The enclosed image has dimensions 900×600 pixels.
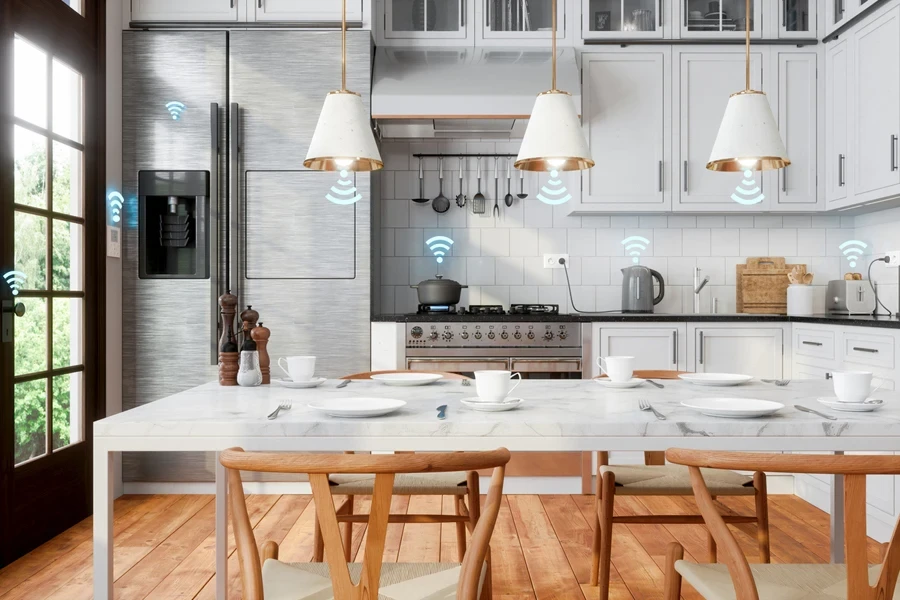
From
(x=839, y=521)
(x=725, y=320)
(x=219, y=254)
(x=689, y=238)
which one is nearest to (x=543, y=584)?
(x=839, y=521)

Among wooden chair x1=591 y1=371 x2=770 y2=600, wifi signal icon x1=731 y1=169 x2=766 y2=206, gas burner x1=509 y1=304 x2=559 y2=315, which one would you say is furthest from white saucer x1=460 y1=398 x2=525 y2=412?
wifi signal icon x1=731 y1=169 x2=766 y2=206

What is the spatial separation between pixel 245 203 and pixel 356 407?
7.31ft

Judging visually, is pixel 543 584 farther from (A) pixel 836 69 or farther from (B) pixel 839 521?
(A) pixel 836 69

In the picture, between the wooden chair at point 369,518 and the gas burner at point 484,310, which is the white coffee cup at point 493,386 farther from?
the gas burner at point 484,310

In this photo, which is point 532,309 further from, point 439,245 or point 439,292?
point 439,245

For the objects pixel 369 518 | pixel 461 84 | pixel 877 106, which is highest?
pixel 461 84

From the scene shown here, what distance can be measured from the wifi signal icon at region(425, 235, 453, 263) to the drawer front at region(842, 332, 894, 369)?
2.06 m

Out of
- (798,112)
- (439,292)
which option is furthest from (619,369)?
(798,112)

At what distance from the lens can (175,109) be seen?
3.55 m

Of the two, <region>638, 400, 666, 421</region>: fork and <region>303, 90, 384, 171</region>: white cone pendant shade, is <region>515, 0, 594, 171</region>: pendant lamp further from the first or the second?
<region>638, 400, 666, 421</region>: fork

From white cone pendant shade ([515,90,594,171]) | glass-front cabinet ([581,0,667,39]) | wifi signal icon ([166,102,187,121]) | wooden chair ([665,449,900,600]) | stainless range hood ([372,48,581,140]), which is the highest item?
glass-front cabinet ([581,0,667,39])

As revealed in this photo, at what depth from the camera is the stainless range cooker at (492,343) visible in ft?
11.7

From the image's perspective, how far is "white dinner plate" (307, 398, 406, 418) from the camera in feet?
5.02

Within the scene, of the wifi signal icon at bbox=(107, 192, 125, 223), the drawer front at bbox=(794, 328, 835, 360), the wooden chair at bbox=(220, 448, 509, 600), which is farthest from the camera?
the wifi signal icon at bbox=(107, 192, 125, 223)
